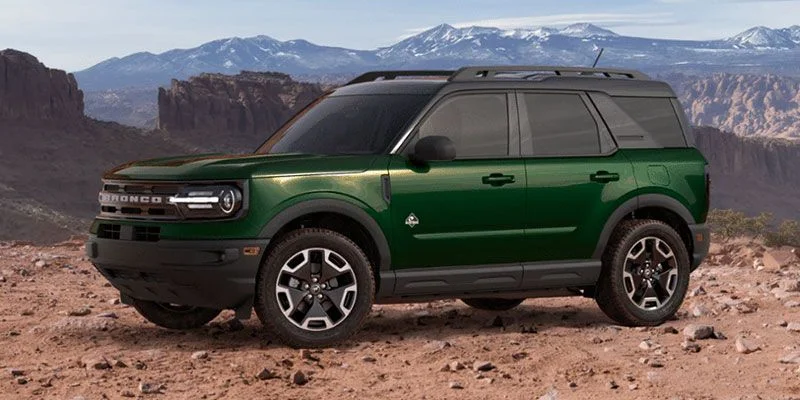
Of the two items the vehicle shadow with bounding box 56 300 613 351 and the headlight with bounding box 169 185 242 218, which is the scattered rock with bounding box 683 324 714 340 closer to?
the vehicle shadow with bounding box 56 300 613 351

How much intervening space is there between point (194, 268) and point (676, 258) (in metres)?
3.81

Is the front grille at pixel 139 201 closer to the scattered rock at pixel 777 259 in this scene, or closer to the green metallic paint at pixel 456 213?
the green metallic paint at pixel 456 213

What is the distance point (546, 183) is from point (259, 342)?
7.50 feet

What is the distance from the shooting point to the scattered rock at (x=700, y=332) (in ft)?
25.9

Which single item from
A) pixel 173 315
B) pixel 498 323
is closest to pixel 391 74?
pixel 498 323

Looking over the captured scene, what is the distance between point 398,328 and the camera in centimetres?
853

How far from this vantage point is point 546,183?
26.5 ft

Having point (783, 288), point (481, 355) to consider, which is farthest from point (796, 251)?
point (481, 355)

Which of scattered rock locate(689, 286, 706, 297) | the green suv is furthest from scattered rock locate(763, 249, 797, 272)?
the green suv

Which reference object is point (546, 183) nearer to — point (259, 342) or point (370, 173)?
point (370, 173)

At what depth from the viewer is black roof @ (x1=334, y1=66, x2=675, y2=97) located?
8023mm

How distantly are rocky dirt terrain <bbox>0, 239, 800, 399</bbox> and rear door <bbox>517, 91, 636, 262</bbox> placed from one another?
0.69 m

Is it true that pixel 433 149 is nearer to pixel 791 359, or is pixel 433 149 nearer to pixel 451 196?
pixel 451 196

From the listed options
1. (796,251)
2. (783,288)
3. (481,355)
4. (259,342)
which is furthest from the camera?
(796,251)
